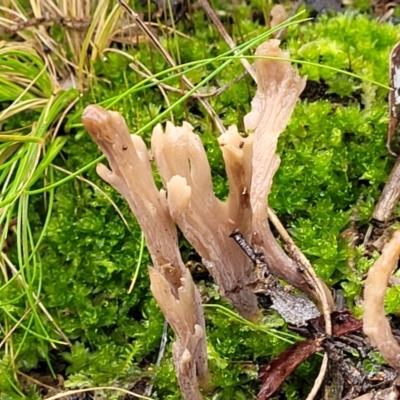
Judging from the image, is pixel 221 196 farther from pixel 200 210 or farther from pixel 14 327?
pixel 14 327

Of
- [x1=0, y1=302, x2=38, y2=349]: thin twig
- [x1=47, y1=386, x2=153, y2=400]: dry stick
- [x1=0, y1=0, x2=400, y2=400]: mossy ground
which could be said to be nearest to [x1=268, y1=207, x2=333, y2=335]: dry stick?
[x1=0, y1=0, x2=400, y2=400]: mossy ground

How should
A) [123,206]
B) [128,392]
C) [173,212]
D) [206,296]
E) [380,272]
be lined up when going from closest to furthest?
[380,272] → [173,212] → [128,392] → [206,296] → [123,206]

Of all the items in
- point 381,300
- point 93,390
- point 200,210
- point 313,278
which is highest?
point 200,210

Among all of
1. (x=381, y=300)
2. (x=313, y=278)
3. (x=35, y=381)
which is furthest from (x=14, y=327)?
(x=381, y=300)

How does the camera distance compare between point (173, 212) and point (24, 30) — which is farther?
point (24, 30)

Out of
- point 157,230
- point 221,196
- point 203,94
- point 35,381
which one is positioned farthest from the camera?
point 203,94

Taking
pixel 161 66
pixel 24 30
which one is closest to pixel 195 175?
pixel 161 66

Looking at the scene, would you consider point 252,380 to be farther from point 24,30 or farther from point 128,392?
point 24,30
